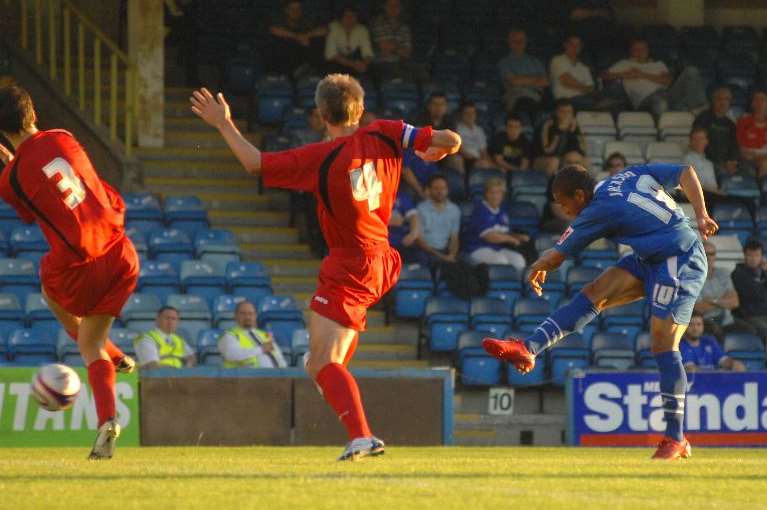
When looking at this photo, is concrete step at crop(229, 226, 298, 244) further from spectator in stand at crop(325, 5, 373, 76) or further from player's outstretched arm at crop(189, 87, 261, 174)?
player's outstretched arm at crop(189, 87, 261, 174)

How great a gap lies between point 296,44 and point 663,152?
479 cm

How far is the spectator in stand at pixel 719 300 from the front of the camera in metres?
18.2

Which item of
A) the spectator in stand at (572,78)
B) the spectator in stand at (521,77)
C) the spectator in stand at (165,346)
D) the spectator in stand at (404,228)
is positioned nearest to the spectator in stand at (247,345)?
Answer: the spectator in stand at (165,346)

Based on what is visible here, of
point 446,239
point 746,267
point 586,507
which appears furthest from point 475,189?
point 586,507

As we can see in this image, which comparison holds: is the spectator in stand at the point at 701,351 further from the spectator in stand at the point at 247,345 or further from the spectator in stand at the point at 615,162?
the spectator in stand at the point at 247,345

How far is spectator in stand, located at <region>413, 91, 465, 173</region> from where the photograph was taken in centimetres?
1931

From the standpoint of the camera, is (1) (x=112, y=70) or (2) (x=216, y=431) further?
(1) (x=112, y=70)

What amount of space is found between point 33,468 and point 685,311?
12.7 feet

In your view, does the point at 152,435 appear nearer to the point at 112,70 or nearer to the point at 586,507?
the point at 112,70

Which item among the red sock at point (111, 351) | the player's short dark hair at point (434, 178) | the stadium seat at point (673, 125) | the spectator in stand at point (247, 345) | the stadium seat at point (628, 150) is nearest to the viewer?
the red sock at point (111, 351)

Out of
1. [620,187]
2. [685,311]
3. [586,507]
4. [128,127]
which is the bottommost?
[586,507]

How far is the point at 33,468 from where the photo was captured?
9000 mm

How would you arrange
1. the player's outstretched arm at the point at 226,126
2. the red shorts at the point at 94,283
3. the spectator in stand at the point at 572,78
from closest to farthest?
the player's outstretched arm at the point at 226,126, the red shorts at the point at 94,283, the spectator in stand at the point at 572,78

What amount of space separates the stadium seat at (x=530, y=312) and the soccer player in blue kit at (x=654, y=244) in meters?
7.52
